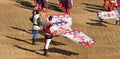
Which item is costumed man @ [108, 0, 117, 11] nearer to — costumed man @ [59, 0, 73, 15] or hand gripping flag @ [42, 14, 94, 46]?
costumed man @ [59, 0, 73, 15]

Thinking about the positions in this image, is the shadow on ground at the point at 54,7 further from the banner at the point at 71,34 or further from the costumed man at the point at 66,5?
the banner at the point at 71,34

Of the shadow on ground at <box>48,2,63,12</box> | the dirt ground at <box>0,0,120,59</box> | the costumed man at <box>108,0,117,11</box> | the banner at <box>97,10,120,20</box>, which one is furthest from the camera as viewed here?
the shadow on ground at <box>48,2,63,12</box>

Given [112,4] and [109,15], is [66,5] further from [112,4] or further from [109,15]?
[109,15]

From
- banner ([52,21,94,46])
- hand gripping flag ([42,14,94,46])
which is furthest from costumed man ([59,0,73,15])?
banner ([52,21,94,46])

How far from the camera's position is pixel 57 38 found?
1859cm

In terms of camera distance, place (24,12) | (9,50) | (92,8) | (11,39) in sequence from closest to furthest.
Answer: (9,50)
(11,39)
(24,12)
(92,8)

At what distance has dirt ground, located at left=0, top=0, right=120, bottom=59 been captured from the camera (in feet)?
53.2

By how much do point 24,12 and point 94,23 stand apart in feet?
15.8

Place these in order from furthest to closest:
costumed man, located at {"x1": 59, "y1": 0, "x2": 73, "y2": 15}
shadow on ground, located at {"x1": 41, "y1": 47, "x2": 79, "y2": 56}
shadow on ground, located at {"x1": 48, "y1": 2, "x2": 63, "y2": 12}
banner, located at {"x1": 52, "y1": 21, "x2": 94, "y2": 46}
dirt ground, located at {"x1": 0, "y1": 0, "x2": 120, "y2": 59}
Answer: shadow on ground, located at {"x1": 48, "y1": 2, "x2": 63, "y2": 12}, costumed man, located at {"x1": 59, "y1": 0, "x2": 73, "y2": 15}, shadow on ground, located at {"x1": 41, "y1": 47, "x2": 79, "y2": 56}, dirt ground, located at {"x1": 0, "y1": 0, "x2": 120, "y2": 59}, banner, located at {"x1": 52, "y1": 21, "x2": 94, "y2": 46}

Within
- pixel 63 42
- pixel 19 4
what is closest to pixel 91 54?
pixel 63 42

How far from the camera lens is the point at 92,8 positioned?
25.5m

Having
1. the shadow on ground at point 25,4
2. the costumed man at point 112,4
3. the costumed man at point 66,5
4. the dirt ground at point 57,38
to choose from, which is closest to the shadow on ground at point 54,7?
the dirt ground at point 57,38

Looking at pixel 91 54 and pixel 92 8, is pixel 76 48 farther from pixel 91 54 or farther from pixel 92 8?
pixel 92 8

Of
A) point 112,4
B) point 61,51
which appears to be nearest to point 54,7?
point 112,4
